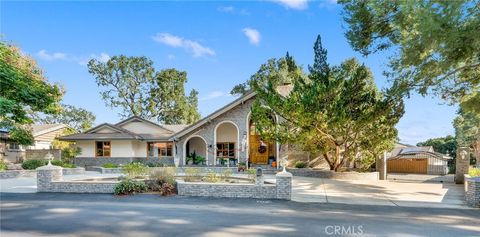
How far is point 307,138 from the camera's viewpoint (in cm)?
1931

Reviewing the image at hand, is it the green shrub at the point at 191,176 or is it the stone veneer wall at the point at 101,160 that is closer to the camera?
the green shrub at the point at 191,176

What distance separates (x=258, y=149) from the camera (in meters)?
26.8

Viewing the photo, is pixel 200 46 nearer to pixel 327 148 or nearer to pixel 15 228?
pixel 327 148

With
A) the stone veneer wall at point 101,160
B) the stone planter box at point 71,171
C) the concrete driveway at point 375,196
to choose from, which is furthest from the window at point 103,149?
the concrete driveway at point 375,196

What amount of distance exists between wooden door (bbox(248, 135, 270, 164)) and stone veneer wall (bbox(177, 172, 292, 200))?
1376 centimetres

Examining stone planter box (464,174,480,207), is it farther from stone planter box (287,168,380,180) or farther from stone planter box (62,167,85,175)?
stone planter box (62,167,85,175)

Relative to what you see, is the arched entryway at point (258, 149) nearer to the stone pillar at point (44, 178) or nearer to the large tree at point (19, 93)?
the stone pillar at point (44, 178)

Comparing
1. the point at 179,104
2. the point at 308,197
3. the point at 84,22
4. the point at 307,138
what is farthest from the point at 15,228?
the point at 179,104

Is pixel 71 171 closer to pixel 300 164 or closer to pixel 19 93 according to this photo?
pixel 19 93

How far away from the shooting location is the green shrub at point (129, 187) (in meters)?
13.2

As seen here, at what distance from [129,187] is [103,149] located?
17243 mm

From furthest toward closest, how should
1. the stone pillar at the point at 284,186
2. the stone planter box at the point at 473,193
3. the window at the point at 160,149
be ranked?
1. the window at the point at 160,149
2. the stone pillar at the point at 284,186
3. the stone planter box at the point at 473,193

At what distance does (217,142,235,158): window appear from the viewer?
2773 centimetres

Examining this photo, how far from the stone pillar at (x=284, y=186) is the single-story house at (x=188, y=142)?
1145 cm
